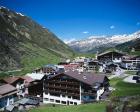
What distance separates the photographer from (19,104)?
77.2m

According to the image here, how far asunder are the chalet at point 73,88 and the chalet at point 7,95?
472 inches

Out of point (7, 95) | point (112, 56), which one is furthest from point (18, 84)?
point (112, 56)

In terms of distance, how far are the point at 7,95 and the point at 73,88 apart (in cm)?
2343

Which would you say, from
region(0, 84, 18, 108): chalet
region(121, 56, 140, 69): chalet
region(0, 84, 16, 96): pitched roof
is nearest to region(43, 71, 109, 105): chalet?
region(0, 84, 18, 108): chalet

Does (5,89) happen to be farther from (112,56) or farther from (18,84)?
(112,56)

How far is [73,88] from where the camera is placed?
78.5 meters

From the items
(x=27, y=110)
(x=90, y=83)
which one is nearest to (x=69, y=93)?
(x=90, y=83)

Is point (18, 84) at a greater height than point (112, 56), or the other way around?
point (112, 56)

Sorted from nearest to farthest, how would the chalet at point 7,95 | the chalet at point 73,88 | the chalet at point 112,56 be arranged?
1. the chalet at point 73,88
2. the chalet at point 7,95
3. the chalet at point 112,56

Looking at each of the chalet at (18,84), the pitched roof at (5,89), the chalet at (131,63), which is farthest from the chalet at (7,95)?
the chalet at (131,63)

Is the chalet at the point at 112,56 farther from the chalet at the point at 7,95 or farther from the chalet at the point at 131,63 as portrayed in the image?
the chalet at the point at 7,95

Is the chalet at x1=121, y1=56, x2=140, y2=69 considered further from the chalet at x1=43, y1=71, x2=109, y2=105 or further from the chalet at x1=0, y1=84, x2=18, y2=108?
the chalet at x1=0, y1=84, x2=18, y2=108

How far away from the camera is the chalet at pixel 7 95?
76688mm

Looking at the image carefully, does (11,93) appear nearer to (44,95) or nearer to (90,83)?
(44,95)
